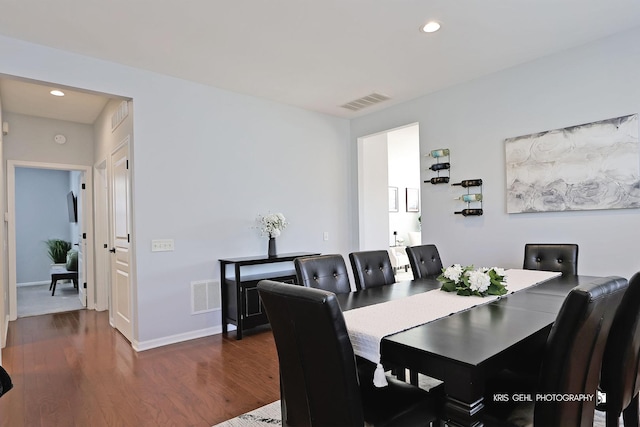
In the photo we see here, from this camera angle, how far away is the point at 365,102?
15.8ft

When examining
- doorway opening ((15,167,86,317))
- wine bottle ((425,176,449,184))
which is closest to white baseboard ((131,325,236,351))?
wine bottle ((425,176,449,184))

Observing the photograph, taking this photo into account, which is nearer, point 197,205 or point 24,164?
point 197,205

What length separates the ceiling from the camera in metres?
2.67

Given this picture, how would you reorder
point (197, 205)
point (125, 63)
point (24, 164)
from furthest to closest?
point (24, 164) → point (197, 205) → point (125, 63)

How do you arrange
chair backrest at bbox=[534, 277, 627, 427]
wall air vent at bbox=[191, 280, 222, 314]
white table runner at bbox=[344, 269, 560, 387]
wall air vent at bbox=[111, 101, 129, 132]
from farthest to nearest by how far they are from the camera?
1. wall air vent at bbox=[191, 280, 222, 314]
2. wall air vent at bbox=[111, 101, 129, 132]
3. white table runner at bbox=[344, 269, 560, 387]
4. chair backrest at bbox=[534, 277, 627, 427]

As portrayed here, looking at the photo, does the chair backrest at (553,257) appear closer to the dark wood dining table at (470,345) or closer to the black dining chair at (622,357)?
the dark wood dining table at (470,345)

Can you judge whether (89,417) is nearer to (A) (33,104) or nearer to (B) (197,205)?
(B) (197,205)

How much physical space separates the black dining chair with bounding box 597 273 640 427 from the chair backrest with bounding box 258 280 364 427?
3.92 feet

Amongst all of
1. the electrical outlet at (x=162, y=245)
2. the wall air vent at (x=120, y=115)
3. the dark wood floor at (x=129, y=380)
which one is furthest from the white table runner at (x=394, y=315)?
the wall air vent at (x=120, y=115)

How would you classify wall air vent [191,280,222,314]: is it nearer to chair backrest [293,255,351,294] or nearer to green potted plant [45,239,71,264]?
chair backrest [293,255,351,294]

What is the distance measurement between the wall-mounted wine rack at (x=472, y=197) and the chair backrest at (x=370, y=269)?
163cm

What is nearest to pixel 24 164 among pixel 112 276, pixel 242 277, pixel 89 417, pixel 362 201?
pixel 112 276

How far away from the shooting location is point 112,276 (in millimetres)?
4609

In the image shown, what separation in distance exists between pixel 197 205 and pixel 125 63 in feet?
5.15
